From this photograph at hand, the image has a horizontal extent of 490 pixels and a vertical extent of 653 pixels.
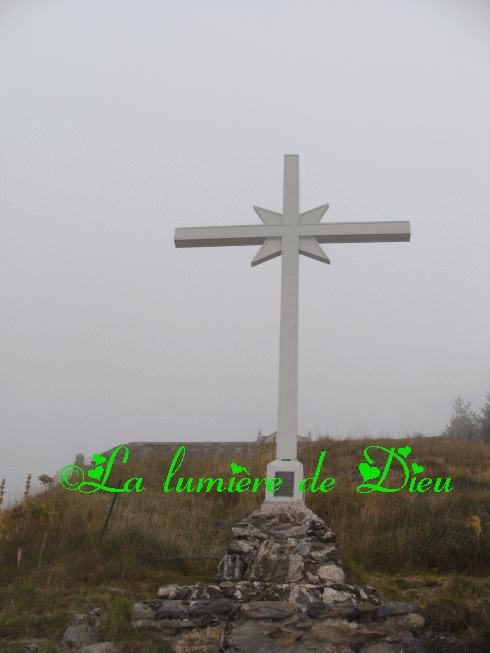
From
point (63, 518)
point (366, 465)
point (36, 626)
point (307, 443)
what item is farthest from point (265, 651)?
point (307, 443)

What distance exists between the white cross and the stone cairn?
771 millimetres

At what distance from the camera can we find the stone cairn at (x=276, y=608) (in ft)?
12.0

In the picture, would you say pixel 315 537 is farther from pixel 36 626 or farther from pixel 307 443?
pixel 307 443

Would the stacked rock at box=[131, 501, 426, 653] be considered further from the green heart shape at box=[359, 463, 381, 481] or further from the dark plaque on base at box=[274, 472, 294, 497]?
the green heart shape at box=[359, 463, 381, 481]

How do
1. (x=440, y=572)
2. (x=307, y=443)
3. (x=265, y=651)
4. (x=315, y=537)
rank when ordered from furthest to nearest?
(x=307, y=443)
(x=440, y=572)
(x=315, y=537)
(x=265, y=651)

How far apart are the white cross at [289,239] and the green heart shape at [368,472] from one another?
3.87 meters

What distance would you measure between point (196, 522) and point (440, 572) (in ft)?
9.27

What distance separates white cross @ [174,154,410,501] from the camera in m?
5.01

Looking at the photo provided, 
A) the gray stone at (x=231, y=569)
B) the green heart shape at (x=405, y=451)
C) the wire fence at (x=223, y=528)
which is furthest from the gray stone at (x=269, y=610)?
the green heart shape at (x=405, y=451)

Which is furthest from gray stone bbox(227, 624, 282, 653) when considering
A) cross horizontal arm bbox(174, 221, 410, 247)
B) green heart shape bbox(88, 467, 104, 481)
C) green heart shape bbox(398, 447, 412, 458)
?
green heart shape bbox(398, 447, 412, 458)

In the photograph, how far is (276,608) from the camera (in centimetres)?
385

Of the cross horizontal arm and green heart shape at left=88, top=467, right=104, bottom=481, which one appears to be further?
green heart shape at left=88, top=467, right=104, bottom=481

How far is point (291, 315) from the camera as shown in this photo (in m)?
5.21

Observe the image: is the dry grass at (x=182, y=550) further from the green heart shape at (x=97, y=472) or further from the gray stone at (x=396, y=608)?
the green heart shape at (x=97, y=472)
